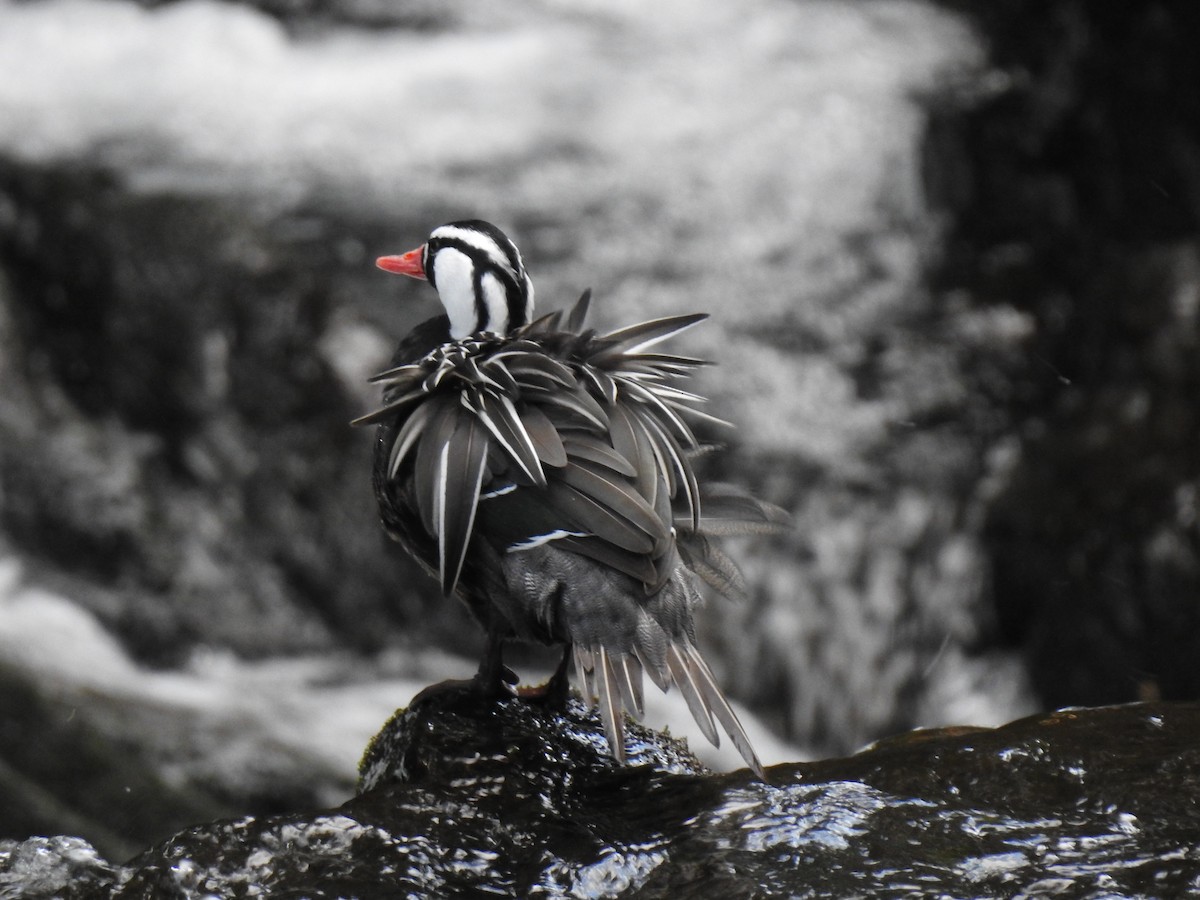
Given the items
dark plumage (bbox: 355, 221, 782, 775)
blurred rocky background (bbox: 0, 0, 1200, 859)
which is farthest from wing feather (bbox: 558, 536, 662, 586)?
blurred rocky background (bbox: 0, 0, 1200, 859)

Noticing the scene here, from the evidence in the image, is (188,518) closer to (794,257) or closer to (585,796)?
(794,257)

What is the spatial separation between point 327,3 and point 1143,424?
731 centimetres

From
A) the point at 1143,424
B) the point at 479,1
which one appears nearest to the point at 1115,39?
the point at 1143,424

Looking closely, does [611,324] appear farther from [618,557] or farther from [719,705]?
[719,705]

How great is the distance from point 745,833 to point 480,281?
1876 millimetres

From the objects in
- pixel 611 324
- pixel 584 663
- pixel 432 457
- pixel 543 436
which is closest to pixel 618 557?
pixel 584 663

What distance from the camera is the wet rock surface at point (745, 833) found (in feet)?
8.66

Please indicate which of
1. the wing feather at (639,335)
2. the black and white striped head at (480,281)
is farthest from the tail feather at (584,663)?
the black and white striped head at (480,281)

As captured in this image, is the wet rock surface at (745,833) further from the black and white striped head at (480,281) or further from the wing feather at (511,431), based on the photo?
the black and white striped head at (480,281)

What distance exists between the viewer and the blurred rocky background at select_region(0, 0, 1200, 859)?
23.1ft

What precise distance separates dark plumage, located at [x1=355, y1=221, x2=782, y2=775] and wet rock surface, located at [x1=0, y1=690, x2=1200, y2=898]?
211 mm

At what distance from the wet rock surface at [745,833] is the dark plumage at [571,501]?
0.21 meters

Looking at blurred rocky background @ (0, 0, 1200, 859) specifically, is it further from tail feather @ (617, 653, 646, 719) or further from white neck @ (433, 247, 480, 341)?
tail feather @ (617, 653, 646, 719)

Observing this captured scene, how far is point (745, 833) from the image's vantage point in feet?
9.34
